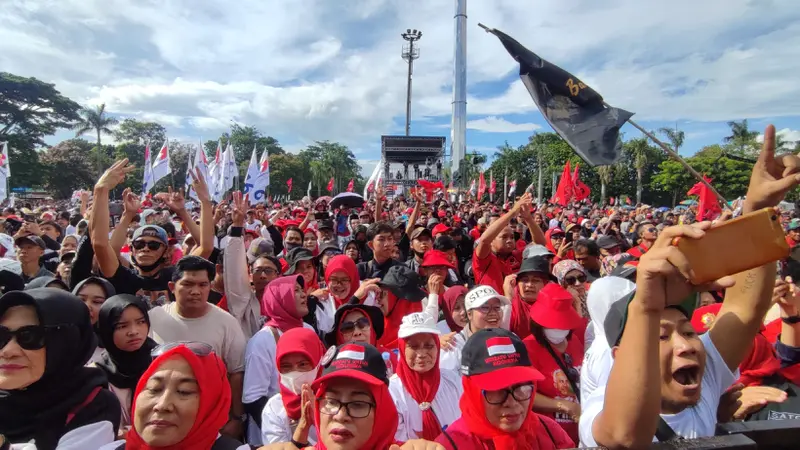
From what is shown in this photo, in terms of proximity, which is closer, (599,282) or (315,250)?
(599,282)

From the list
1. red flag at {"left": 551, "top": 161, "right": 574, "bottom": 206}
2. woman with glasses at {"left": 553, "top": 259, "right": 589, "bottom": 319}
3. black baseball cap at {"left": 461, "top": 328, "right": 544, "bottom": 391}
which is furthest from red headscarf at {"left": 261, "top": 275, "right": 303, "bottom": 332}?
red flag at {"left": 551, "top": 161, "right": 574, "bottom": 206}

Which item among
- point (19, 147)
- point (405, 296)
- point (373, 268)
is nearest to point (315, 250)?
point (373, 268)

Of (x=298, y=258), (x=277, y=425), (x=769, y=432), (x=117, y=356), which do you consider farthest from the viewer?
(x=298, y=258)

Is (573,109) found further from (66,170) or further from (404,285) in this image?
(66,170)

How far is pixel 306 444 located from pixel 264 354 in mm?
974

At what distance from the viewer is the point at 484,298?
2752 mm

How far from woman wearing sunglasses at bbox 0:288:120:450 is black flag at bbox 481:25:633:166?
3.12 metres

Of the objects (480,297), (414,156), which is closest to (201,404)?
(480,297)

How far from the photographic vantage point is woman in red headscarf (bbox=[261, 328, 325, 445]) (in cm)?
218

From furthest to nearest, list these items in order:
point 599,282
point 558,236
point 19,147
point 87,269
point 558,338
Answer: point 19,147 < point 558,236 < point 87,269 < point 558,338 < point 599,282

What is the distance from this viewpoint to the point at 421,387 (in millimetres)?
2314

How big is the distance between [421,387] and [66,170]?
5107 cm

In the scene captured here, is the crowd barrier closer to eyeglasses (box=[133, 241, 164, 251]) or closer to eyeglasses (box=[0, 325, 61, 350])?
eyeglasses (box=[0, 325, 61, 350])

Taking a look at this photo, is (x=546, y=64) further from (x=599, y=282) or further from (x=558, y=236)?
(x=558, y=236)
